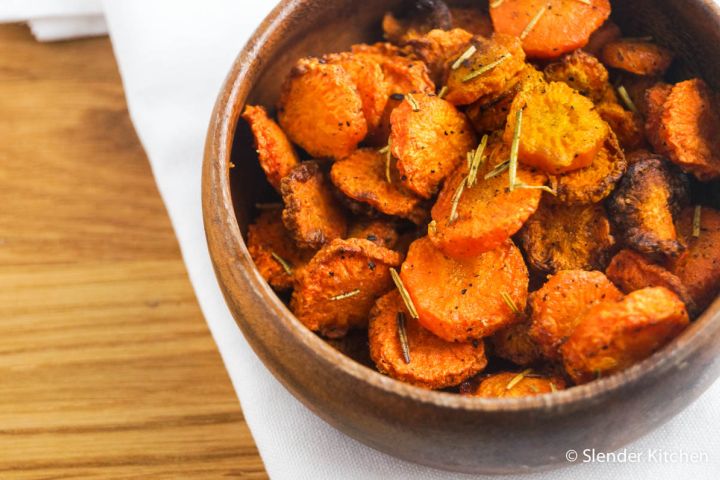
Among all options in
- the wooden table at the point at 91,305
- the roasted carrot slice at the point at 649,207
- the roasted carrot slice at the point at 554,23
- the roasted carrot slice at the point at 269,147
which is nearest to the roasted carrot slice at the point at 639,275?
the roasted carrot slice at the point at 649,207

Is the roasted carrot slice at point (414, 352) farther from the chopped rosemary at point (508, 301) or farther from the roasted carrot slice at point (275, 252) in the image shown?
the roasted carrot slice at point (275, 252)

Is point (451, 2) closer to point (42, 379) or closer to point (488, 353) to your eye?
point (488, 353)

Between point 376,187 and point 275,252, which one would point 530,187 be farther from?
point 275,252

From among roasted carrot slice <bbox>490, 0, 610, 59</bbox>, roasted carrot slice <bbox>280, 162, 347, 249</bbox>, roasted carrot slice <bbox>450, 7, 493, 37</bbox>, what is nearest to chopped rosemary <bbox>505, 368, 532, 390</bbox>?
roasted carrot slice <bbox>280, 162, 347, 249</bbox>

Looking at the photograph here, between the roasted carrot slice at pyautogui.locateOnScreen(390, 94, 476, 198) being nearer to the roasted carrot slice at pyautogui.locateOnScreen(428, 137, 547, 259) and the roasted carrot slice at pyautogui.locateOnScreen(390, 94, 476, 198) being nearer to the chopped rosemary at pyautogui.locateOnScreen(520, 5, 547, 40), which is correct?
the roasted carrot slice at pyautogui.locateOnScreen(428, 137, 547, 259)

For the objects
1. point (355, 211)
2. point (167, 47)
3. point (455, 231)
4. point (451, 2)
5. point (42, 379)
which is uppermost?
point (451, 2)

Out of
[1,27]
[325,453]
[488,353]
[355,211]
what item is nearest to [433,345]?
[488,353]

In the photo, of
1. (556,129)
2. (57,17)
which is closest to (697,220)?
(556,129)
